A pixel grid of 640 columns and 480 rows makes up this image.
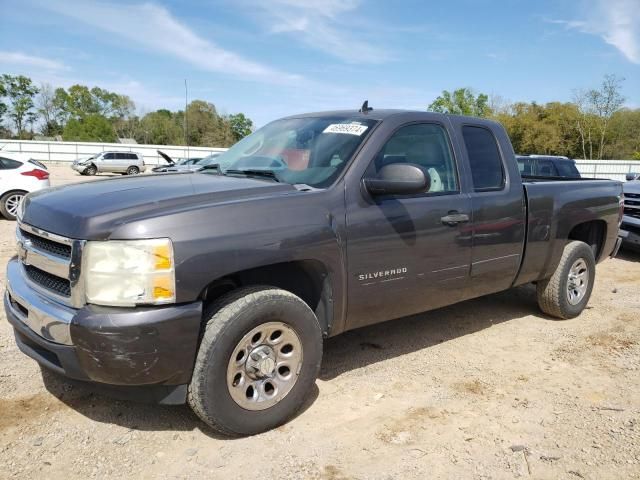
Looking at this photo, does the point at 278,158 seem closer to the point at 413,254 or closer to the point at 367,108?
the point at 367,108

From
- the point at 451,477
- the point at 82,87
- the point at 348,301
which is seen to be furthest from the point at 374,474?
the point at 82,87

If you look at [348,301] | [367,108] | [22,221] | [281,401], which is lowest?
[281,401]

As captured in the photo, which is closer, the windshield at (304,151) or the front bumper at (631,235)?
the windshield at (304,151)

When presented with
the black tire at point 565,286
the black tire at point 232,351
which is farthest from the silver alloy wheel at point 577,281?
the black tire at point 232,351

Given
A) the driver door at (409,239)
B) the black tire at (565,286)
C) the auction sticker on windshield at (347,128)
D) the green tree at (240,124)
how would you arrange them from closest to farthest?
the driver door at (409,239)
the auction sticker on windshield at (347,128)
the black tire at (565,286)
the green tree at (240,124)

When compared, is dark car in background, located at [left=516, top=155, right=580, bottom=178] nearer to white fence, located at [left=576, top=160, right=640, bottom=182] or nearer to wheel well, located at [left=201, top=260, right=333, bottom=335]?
wheel well, located at [left=201, top=260, right=333, bottom=335]

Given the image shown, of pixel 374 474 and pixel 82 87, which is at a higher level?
pixel 82 87

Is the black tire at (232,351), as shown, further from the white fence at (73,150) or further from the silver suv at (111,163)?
the white fence at (73,150)

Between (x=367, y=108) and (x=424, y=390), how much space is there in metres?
2.12

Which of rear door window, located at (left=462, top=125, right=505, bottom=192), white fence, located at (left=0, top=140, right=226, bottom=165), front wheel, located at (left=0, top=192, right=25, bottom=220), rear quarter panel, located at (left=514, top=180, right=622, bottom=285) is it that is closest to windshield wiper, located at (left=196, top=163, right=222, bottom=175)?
rear door window, located at (left=462, top=125, right=505, bottom=192)

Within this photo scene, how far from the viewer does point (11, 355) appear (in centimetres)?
395

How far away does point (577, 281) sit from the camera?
537 cm

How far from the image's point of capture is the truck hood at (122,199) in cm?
259

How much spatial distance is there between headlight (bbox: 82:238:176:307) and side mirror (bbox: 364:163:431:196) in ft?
4.60
